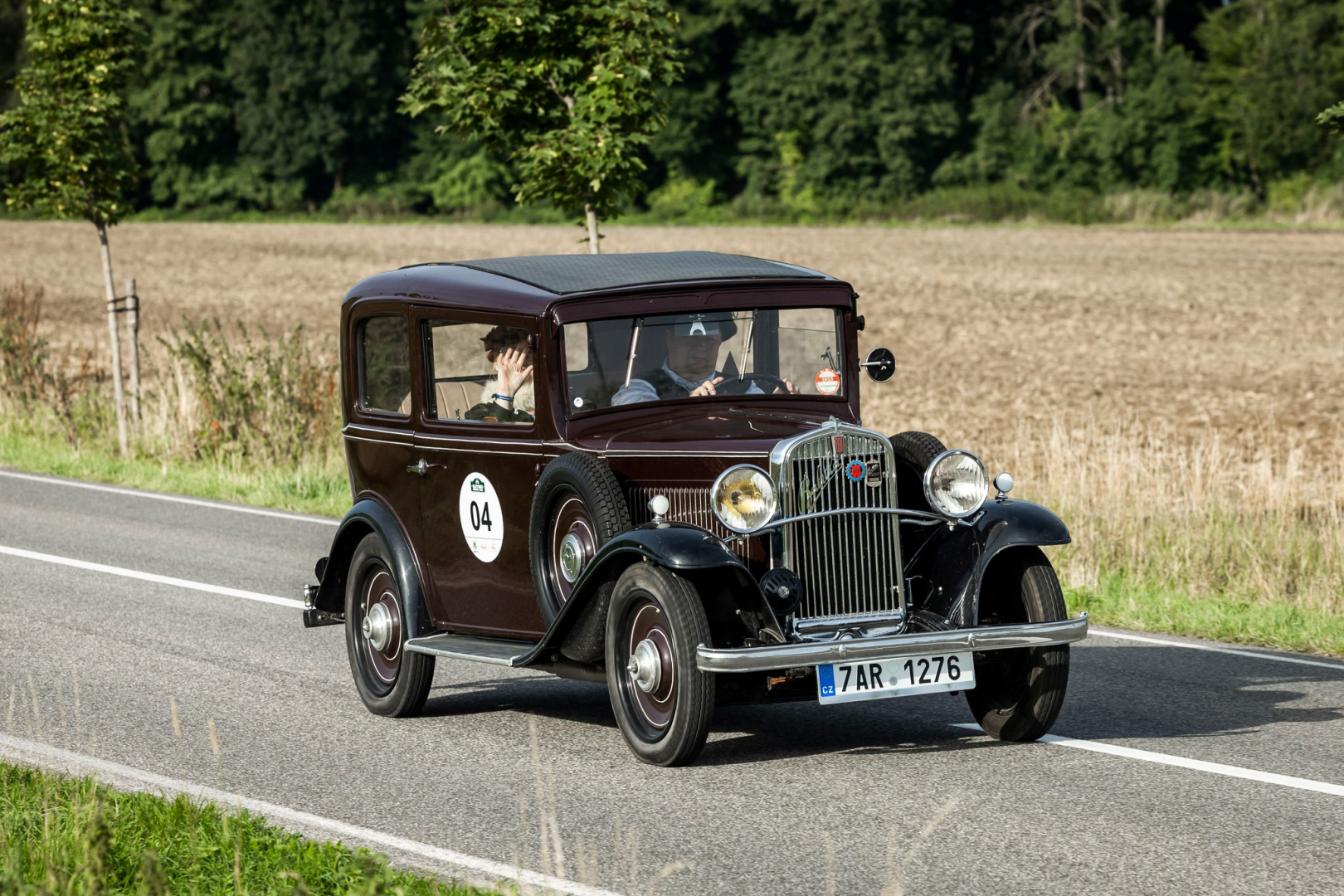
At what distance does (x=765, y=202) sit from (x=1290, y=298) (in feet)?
141

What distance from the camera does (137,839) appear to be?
559cm

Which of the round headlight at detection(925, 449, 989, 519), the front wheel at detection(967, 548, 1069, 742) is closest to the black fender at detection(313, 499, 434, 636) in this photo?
the round headlight at detection(925, 449, 989, 519)

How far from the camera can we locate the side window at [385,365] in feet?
27.1

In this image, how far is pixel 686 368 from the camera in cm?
756

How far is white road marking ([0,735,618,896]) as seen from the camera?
532cm

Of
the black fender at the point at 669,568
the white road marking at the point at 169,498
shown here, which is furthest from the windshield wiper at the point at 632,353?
the white road marking at the point at 169,498

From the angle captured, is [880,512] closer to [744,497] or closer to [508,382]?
[744,497]

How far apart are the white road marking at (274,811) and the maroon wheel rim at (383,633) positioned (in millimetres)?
1518

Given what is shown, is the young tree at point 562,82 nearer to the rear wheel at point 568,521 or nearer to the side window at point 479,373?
the side window at point 479,373

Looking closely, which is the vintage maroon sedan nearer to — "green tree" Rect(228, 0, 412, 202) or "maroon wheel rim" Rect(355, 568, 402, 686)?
"maroon wheel rim" Rect(355, 568, 402, 686)

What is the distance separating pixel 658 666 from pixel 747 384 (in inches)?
60.2

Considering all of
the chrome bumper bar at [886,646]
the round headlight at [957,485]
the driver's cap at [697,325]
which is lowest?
the chrome bumper bar at [886,646]

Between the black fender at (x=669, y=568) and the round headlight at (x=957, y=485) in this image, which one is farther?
the round headlight at (x=957, y=485)

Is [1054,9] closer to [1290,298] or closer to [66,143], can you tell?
[1290,298]
